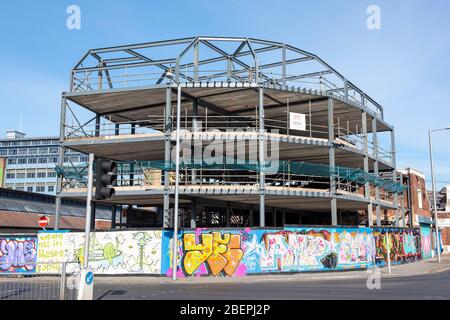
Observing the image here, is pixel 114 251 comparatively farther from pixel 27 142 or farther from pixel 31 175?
pixel 27 142

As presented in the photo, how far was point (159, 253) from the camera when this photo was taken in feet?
78.3

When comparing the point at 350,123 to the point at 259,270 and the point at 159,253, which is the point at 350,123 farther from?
the point at 159,253

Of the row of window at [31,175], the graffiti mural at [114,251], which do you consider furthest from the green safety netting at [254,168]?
the row of window at [31,175]

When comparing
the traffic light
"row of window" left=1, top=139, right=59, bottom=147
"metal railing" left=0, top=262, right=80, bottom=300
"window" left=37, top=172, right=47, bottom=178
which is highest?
"row of window" left=1, top=139, right=59, bottom=147

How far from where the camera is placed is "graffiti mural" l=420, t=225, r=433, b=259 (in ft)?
138

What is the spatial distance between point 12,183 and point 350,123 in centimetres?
11070

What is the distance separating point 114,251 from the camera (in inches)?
961

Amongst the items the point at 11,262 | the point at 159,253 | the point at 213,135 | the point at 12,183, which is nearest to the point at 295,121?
the point at 213,135

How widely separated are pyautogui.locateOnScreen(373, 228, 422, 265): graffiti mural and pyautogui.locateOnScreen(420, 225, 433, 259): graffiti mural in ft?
8.75

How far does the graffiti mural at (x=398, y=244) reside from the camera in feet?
101

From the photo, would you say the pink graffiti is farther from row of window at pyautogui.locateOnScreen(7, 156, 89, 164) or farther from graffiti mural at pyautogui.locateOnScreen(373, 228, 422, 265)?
row of window at pyautogui.locateOnScreen(7, 156, 89, 164)

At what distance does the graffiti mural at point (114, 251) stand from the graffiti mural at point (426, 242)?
2663 centimetres

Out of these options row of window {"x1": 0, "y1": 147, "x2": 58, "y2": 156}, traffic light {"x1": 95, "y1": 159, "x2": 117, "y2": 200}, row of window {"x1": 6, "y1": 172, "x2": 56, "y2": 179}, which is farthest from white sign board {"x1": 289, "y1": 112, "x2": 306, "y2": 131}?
row of window {"x1": 0, "y1": 147, "x2": 58, "y2": 156}

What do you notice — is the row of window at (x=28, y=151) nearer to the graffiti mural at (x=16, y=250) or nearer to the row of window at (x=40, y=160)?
the row of window at (x=40, y=160)
